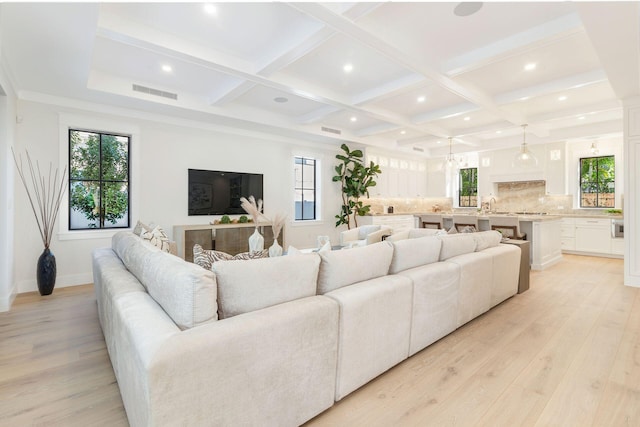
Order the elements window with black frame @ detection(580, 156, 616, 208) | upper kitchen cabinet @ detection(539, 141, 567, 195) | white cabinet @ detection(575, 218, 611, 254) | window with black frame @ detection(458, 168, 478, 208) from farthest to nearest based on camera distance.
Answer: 1. window with black frame @ detection(458, 168, 478, 208)
2. upper kitchen cabinet @ detection(539, 141, 567, 195)
3. window with black frame @ detection(580, 156, 616, 208)
4. white cabinet @ detection(575, 218, 611, 254)

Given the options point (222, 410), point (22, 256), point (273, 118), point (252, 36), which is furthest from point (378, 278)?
point (22, 256)

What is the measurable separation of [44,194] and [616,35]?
6784 millimetres

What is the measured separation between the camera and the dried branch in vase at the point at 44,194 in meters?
4.16

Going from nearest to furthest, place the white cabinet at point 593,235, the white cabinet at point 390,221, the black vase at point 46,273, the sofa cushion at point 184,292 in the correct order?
1. the sofa cushion at point 184,292
2. the black vase at point 46,273
3. the white cabinet at point 593,235
4. the white cabinet at point 390,221

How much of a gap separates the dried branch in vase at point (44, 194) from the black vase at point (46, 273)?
0.15m

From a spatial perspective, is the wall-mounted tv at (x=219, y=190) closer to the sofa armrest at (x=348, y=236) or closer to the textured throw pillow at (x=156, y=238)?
the textured throw pillow at (x=156, y=238)

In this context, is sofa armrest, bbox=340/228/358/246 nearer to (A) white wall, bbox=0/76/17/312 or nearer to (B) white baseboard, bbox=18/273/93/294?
(B) white baseboard, bbox=18/273/93/294

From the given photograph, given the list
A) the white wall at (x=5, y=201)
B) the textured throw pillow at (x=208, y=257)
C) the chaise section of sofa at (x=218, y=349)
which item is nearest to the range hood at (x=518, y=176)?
the chaise section of sofa at (x=218, y=349)

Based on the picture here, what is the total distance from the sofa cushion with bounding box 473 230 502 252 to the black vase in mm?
5318

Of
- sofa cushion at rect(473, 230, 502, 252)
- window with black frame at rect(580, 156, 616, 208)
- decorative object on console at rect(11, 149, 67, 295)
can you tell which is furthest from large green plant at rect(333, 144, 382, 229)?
decorative object on console at rect(11, 149, 67, 295)

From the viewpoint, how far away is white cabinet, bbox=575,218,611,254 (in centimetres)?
669

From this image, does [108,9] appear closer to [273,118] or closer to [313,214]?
[273,118]

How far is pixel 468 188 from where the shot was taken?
960 centimetres

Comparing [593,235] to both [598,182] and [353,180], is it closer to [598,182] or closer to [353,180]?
[598,182]
